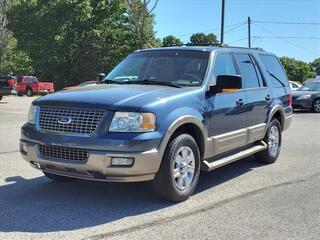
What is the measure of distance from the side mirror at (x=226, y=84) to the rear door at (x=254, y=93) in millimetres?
990

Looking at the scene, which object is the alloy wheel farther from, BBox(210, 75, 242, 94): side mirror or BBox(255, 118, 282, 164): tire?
BBox(255, 118, 282, 164): tire

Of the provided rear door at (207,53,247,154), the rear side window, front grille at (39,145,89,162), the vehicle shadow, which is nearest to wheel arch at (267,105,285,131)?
the rear side window

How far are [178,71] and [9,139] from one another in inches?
234


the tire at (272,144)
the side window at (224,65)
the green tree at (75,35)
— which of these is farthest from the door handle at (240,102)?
the green tree at (75,35)

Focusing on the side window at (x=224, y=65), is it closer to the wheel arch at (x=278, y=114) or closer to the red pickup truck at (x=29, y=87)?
the wheel arch at (x=278, y=114)

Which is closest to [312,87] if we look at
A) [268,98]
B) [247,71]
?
[268,98]

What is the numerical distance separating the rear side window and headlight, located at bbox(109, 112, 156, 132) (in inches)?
152

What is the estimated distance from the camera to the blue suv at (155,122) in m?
5.44

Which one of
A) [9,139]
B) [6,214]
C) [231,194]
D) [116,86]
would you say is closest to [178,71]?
[116,86]

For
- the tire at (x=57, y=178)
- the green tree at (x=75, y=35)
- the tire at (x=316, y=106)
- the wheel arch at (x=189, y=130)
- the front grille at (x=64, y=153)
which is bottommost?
the tire at (x=316, y=106)

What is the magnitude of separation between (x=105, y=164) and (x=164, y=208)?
91cm

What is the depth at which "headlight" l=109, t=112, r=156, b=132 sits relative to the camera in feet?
17.9

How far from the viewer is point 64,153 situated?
18.5 feet

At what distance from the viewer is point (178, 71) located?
6.87 metres
